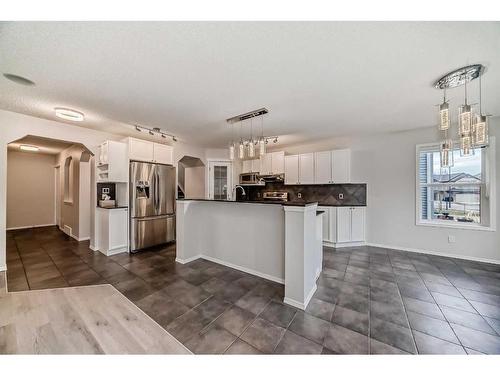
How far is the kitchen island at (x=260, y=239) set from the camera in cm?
200

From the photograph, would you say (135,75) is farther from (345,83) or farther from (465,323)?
(465,323)

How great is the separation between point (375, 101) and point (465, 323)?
8.37 ft

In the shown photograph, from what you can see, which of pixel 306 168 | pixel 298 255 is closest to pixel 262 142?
pixel 298 255

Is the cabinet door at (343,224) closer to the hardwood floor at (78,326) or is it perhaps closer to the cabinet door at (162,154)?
the hardwood floor at (78,326)

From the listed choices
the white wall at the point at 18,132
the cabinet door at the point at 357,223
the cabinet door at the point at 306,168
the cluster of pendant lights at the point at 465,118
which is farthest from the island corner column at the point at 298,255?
the white wall at the point at 18,132

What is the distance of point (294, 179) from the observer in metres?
4.80

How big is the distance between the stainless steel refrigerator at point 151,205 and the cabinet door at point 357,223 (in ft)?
13.3

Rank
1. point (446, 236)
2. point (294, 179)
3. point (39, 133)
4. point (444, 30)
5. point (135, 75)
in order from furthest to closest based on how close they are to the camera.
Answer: point (294, 179), point (446, 236), point (39, 133), point (135, 75), point (444, 30)

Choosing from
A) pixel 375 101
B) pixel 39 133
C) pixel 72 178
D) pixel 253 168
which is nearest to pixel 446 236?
pixel 375 101

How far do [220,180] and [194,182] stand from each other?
96cm

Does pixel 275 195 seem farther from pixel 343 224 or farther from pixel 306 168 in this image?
pixel 343 224

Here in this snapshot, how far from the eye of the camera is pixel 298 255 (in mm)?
1992

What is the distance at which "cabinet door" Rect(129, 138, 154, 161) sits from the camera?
3768 mm

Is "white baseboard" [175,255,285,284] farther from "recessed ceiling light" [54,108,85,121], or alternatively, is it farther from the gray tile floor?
"recessed ceiling light" [54,108,85,121]
